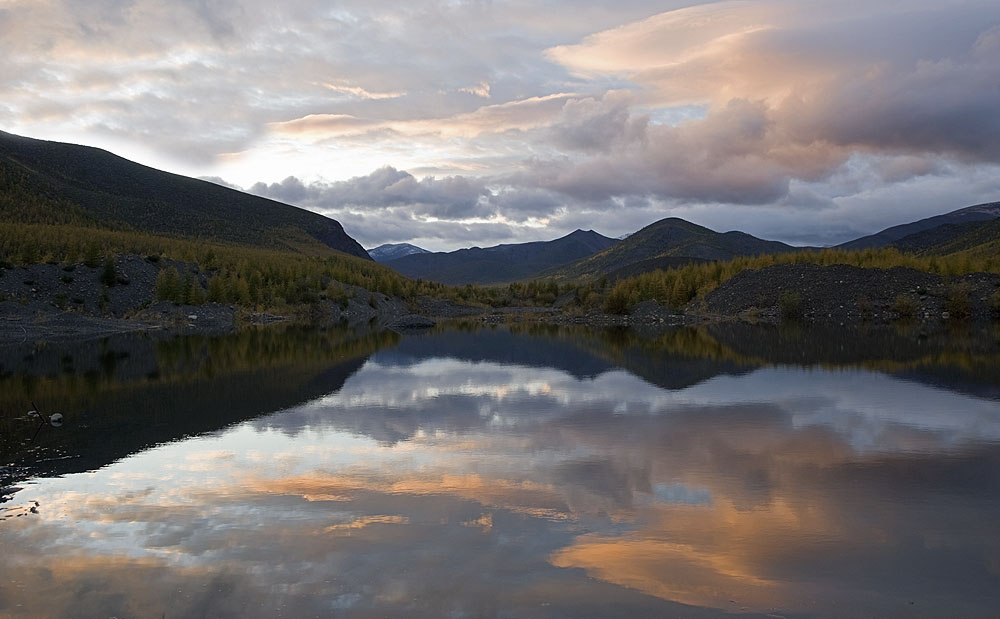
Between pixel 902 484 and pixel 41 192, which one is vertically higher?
pixel 41 192

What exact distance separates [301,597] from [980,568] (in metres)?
6.67

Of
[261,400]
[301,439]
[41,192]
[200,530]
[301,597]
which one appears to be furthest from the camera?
[41,192]

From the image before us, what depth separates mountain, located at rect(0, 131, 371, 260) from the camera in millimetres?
90750

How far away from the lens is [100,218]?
9738cm

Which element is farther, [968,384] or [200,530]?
[968,384]

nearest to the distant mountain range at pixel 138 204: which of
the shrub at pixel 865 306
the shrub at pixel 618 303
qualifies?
the shrub at pixel 618 303

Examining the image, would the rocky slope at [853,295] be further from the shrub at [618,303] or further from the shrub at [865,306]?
the shrub at [618,303]

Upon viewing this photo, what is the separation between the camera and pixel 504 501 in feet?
29.9

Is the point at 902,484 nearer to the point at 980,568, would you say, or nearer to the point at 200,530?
the point at 980,568

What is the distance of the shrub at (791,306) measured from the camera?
213 ft

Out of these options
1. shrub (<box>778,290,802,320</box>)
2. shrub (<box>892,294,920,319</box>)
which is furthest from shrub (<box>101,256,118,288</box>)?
shrub (<box>892,294,920,319</box>)

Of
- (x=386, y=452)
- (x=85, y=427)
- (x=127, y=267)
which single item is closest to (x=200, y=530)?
(x=386, y=452)

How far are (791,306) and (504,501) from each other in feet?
206

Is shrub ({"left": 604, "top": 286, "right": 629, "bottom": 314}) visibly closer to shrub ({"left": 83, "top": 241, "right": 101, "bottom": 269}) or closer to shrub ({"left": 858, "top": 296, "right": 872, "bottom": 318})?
shrub ({"left": 858, "top": 296, "right": 872, "bottom": 318})
